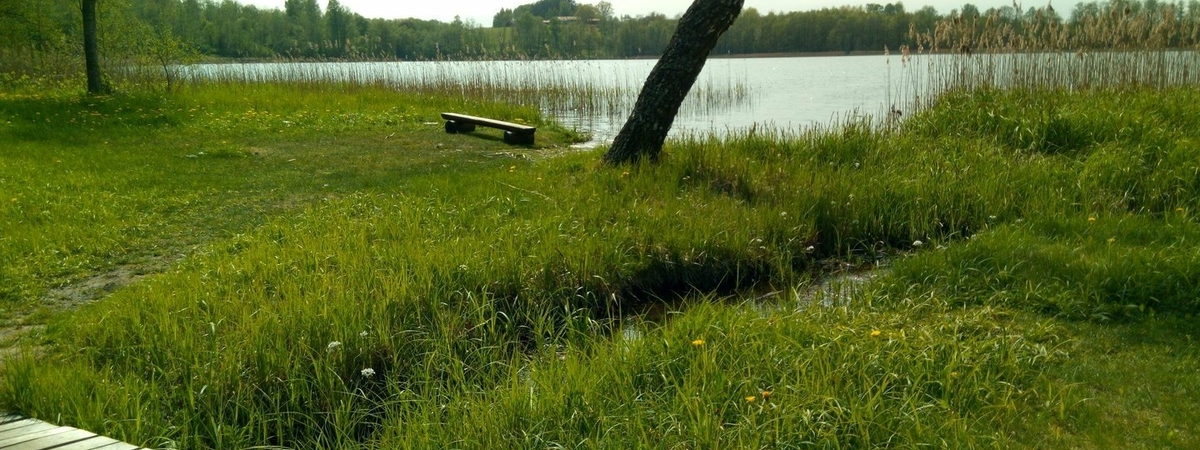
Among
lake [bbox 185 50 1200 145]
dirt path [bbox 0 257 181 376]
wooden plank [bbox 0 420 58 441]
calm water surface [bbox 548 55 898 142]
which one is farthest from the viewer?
calm water surface [bbox 548 55 898 142]

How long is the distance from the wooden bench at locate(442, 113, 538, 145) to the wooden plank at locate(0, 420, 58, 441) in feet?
30.0

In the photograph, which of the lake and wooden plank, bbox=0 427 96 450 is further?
the lake

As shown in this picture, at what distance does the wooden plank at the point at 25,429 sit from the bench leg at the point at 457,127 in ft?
33.3

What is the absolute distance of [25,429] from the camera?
307 centimetres

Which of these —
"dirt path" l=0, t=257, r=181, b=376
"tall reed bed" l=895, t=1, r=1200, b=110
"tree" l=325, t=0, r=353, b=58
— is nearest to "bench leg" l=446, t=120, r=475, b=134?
"tall reed bed" l=895, t=1, r=1200, b=110

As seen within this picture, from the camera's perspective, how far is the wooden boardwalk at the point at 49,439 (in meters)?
2.82

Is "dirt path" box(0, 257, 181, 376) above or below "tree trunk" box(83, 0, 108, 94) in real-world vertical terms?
below

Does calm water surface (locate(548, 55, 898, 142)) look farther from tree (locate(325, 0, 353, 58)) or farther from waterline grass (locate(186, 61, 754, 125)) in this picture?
tree (locate(325, 0, 353, 58))

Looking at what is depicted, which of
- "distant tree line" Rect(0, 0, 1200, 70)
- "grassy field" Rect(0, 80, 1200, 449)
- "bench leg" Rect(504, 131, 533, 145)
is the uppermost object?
"distant tree line" Rect(0, 0, 1200, 70)

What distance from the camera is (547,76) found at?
2177 centimetres

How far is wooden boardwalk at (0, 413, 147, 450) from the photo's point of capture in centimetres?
282

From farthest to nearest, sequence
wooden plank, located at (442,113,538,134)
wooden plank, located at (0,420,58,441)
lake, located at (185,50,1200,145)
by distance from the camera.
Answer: lake, located at (185,50,1200,145), wooden plank, located at (442,113,538,134), wooden plank, located at (0,420,58,441)

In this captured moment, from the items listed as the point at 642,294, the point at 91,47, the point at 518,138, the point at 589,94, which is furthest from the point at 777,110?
the point at 642,294

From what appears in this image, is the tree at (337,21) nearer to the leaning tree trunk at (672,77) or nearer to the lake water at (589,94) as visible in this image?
the lake water at (589,94)
